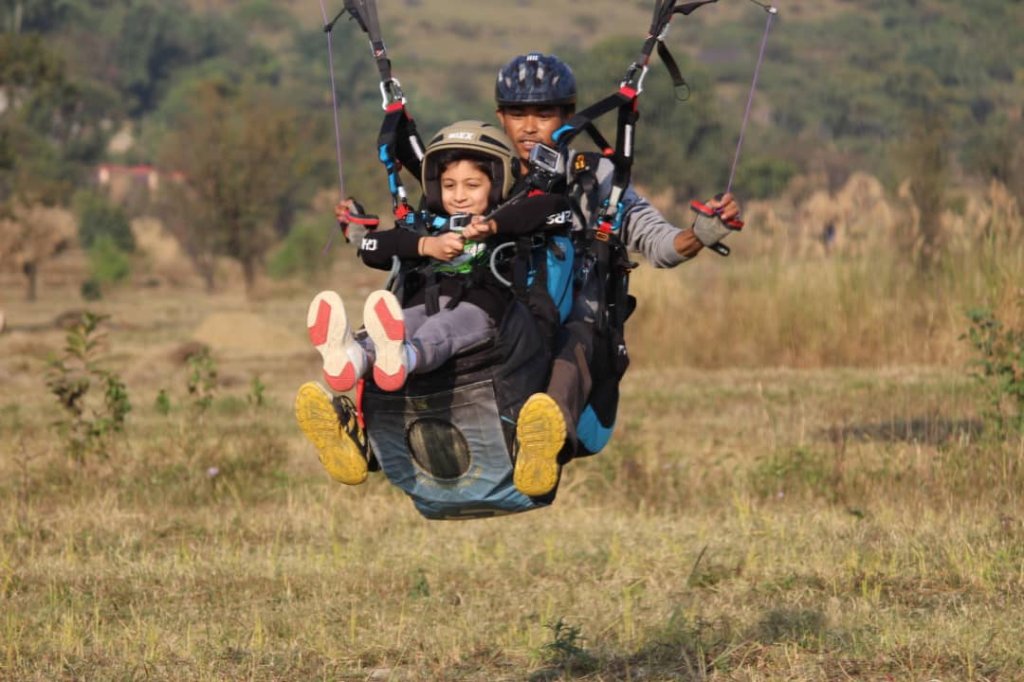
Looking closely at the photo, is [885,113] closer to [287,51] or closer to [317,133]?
[317,133]

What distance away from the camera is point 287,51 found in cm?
17438

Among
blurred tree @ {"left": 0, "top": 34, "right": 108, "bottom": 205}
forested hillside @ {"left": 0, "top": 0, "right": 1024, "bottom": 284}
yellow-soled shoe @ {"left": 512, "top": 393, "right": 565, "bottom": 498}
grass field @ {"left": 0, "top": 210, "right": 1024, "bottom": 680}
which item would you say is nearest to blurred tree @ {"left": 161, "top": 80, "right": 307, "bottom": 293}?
forested hillside @ {"left": 0, "top": 0, "right": 1024, "bottom": 284}

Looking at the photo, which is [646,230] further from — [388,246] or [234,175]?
[234,175]

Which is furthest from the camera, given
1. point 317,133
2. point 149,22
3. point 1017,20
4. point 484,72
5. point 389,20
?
point 389,20

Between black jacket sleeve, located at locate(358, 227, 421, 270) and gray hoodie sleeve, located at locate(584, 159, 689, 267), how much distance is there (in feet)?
3.37

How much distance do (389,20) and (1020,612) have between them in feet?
602

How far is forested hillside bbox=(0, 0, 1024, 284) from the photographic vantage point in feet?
131

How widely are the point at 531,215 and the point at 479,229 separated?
257 mm

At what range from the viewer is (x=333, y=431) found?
6965 millimetres

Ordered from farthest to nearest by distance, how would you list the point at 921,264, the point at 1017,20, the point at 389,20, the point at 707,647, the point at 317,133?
the point at 389,20 < the point at 1017,20 < the point at 317,133 < the point at 921,264 < the point at 707,647

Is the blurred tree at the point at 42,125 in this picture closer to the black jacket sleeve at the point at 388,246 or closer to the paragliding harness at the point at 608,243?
the paragliding harness at the point at 608,243

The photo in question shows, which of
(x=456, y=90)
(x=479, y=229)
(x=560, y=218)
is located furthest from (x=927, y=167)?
(x=456, y=90)

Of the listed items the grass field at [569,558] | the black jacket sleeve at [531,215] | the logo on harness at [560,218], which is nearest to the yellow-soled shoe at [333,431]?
the black jacket sleeve at [531,215]

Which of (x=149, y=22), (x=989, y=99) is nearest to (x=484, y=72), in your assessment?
(x=149, y=22)
